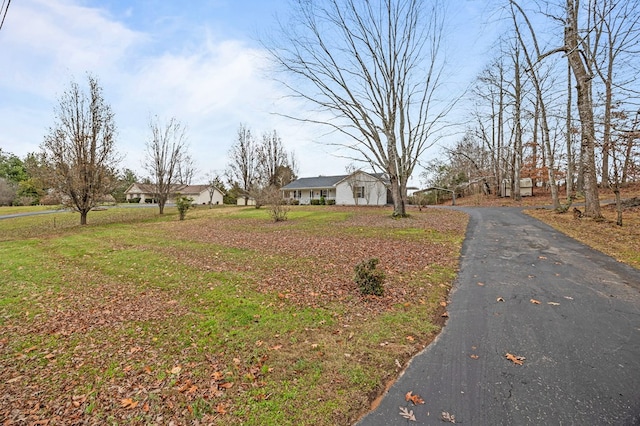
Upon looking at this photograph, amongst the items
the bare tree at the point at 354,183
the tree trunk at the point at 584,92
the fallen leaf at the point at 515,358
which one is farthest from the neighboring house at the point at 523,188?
the fallen leaf at the point at 515,358

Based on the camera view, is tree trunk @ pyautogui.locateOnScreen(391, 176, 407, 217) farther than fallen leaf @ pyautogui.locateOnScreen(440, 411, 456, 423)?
Yes

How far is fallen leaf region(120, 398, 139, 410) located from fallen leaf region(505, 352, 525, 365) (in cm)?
391

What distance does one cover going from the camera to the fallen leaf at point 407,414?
2.32m

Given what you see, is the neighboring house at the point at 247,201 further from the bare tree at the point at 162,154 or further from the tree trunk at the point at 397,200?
the tree trunk at the point at 397,200

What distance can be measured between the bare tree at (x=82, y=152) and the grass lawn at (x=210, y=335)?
383 inches

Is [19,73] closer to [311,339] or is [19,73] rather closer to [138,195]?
[311,339]

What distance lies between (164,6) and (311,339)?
1069 centimetres

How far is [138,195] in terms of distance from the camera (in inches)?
2250

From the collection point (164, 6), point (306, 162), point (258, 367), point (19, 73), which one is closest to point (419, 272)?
point (258, 367)

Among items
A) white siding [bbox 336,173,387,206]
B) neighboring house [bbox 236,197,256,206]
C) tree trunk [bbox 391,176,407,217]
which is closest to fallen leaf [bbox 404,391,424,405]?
tree trunk [bbox 391,176,407,217]

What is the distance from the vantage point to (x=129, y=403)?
103 inches

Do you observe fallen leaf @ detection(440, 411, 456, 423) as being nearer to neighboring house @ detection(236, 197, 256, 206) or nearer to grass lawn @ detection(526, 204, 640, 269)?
grass lawn @ detection(526, 204, 640, 269)

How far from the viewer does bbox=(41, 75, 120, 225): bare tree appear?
50.9 ft

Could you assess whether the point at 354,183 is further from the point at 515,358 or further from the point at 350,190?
the point at 515,358
